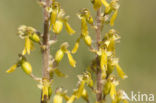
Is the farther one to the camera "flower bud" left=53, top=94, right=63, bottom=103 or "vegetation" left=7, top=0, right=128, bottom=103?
"flower bud" left=53, top=94, right=63, bottom=103

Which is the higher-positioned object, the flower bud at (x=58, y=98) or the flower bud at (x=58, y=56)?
the flower bud at (x=58, y=56)

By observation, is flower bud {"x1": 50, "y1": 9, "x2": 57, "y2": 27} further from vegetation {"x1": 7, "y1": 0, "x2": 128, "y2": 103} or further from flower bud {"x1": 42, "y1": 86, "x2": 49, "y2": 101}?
flower bud {"x1": 42, "y1": 86, "x2": 49, "y2": 101}

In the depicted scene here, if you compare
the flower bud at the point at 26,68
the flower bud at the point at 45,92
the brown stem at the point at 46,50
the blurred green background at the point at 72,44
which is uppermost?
the brown stem at the point at 46,50

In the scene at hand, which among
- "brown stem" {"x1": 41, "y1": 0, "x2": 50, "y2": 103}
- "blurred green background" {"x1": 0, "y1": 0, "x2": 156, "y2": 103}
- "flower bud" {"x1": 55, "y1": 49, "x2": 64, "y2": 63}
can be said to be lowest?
"blurred green background" {"x1": 0, "y1": 0, "x2": 156, "y2": 103}

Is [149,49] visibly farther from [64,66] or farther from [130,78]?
[64,66]

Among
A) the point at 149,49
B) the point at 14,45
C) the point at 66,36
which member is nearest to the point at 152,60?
the point at 149,49

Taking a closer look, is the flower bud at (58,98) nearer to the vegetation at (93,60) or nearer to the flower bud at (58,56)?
the vegetation at (93,60)

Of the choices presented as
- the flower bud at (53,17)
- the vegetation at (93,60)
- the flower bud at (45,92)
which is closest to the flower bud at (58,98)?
the vegetation at (93,60)

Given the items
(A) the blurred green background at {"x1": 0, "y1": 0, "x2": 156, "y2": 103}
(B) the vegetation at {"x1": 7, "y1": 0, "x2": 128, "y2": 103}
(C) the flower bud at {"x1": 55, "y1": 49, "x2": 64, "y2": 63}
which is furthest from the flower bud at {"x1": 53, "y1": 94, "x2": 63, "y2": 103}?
(A) the blurred green background at {"x1": 0, "y1": 0, "x2": 156, "y2": 103}

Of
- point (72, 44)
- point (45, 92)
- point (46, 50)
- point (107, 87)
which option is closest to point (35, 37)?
point (46, 50)
